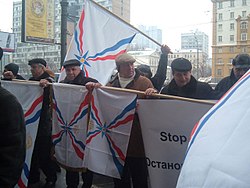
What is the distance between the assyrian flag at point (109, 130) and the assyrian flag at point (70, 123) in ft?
0.49

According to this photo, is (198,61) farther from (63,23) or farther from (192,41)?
(63,23)

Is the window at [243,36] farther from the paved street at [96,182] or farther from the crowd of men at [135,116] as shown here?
the paved street at [96,182]

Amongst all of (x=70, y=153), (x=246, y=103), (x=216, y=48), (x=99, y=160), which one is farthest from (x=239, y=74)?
(x=216, y=48)

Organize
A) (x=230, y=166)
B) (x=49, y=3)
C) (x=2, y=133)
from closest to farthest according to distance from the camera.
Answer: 1. (x=230, y=166)
2. (x=2, y=133)
3. (x=49, y=3)

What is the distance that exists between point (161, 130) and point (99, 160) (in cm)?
89

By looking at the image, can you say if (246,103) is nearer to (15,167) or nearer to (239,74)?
(15,167)

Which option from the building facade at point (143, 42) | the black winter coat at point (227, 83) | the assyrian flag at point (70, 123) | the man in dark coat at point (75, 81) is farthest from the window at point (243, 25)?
the assyrian flag at point (70, 123)

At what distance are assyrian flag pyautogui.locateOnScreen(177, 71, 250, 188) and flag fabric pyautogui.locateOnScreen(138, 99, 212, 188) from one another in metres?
1.61

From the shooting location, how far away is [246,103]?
1341 mm

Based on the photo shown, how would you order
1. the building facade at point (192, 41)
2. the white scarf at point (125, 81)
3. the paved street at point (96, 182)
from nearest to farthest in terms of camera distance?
the white scarf at point (125, 81)
the paved street at point (96, 182)
the building facade at point (192, 41)

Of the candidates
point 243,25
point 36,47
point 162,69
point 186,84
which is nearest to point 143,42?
point 162,69

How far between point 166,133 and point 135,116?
1.45ft

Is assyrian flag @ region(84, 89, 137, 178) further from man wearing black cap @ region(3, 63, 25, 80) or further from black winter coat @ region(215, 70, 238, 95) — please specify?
man wearing black cap @ region(3, 63, 25, 80)

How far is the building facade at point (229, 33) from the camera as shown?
5244 cm
